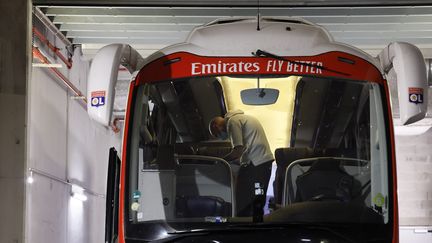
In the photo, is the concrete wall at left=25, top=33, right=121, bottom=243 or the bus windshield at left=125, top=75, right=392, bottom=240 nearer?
the bus windshield at left=125, top=75, right=392, bottom=240

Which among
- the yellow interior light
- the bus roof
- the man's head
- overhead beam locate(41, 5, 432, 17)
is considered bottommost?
the man's head

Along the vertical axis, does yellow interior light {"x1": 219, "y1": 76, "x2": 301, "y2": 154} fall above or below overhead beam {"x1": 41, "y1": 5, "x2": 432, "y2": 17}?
below

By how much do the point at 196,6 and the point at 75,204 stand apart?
3493mm

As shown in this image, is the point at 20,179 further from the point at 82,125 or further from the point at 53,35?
the point at 82,125

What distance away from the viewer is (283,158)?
4562mm

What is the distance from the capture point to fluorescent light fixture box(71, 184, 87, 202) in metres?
9.18

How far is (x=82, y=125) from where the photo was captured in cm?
986

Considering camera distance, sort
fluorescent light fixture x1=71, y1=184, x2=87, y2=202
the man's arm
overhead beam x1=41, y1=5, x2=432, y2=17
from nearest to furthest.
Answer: the man's arm
overhead beam x1=41, y1=5, x2=432, y2=17
fluorescent light fixture x1=71, y1=184, x2=87, y2=202

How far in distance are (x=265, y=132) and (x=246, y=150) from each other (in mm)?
170

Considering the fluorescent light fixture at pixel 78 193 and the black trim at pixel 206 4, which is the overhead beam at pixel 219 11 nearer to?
the black trim at pixel 206 4

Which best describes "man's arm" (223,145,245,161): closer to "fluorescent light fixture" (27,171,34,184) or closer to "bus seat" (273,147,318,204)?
"bus seat" (273,147,318,204)

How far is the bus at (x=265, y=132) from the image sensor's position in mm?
4348

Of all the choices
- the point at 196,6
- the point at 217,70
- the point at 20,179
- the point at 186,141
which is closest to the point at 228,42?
the point at 217,70

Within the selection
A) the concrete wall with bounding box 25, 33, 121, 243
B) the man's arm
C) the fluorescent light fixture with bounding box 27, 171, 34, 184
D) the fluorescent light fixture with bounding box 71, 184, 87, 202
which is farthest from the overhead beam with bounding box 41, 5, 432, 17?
the man's arm
